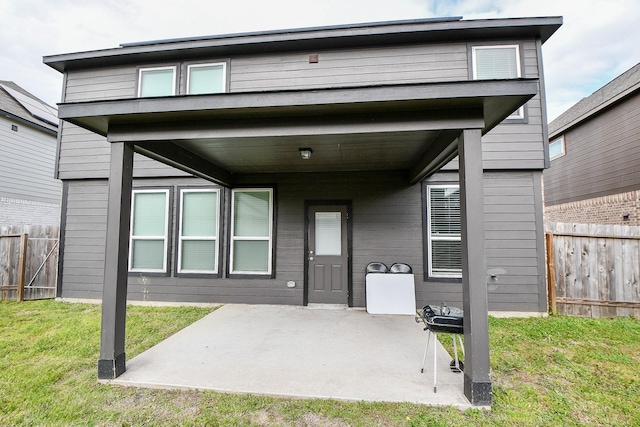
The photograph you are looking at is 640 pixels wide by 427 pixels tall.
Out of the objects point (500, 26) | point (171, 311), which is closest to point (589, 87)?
point (500, 26)

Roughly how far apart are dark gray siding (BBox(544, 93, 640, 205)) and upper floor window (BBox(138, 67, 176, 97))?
10516mm

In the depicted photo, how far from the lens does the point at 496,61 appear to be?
493cm

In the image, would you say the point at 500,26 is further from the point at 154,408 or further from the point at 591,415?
the point at 154,408

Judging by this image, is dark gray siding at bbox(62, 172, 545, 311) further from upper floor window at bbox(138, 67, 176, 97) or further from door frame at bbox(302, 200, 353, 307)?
upper floor window at bbox(138, 67, 176, 97)

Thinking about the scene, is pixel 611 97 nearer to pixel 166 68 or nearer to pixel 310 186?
pixel 310 186

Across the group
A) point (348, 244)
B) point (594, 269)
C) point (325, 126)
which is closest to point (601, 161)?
point (594, 269)

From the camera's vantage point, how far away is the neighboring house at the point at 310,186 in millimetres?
4777

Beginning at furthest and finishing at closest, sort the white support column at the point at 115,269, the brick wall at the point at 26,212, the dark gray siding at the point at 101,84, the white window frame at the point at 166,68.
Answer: the brick wall at the point at 26,212
the dark gray siding at the point at 101,84
the white window frame at the point at 166,68
the white support column at the point at 115,269

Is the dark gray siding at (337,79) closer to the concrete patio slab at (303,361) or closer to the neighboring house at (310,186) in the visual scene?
the neighboring house at (310,186)

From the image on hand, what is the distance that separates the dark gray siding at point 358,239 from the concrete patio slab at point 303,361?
899 mm

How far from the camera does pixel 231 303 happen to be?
5414 mm

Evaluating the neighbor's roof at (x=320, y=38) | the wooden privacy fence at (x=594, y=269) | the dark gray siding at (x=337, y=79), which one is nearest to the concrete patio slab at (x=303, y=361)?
the wooden privacy fence at (x=594, y=269)

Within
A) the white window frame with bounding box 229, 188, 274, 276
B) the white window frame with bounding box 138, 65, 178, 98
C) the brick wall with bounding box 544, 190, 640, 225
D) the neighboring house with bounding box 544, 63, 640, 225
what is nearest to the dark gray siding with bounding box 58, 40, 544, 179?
the white window frame with bounding box 138, 65, 178, 98

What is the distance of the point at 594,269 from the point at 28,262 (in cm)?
1036
